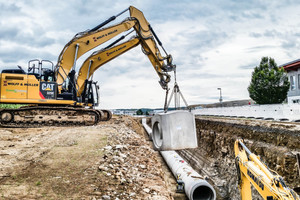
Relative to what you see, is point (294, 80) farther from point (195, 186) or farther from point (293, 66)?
point (195, 186)

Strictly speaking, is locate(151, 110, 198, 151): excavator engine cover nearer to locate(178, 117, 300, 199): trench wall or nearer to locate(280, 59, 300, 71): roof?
Answer: locate(178, 117, 300, 199): trench wall

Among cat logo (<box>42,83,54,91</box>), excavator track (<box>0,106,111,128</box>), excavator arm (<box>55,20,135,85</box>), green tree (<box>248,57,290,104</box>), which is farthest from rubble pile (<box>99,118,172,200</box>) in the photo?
green tree (<box>248,57,290,104</box>)

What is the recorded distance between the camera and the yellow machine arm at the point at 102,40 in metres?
14.9

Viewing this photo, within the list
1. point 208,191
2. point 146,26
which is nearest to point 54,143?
point 208,191

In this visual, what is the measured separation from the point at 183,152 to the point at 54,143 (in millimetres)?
11758

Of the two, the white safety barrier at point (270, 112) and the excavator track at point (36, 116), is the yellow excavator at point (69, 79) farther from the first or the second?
the white safety barrier at point (270, 112)

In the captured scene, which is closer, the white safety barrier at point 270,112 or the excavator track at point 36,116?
the excavator track at point 36,116

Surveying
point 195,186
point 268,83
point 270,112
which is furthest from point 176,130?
point 268,83

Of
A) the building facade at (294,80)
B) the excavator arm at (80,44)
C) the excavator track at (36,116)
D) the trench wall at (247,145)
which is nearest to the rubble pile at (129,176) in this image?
the trench wall at (247,145)

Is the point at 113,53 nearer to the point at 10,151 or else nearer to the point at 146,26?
the point at 146,26

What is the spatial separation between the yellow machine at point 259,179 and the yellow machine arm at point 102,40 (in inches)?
355

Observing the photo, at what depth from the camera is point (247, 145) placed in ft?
36.4

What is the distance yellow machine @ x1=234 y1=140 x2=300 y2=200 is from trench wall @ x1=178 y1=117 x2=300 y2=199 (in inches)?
91.9

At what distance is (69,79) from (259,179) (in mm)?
12540
